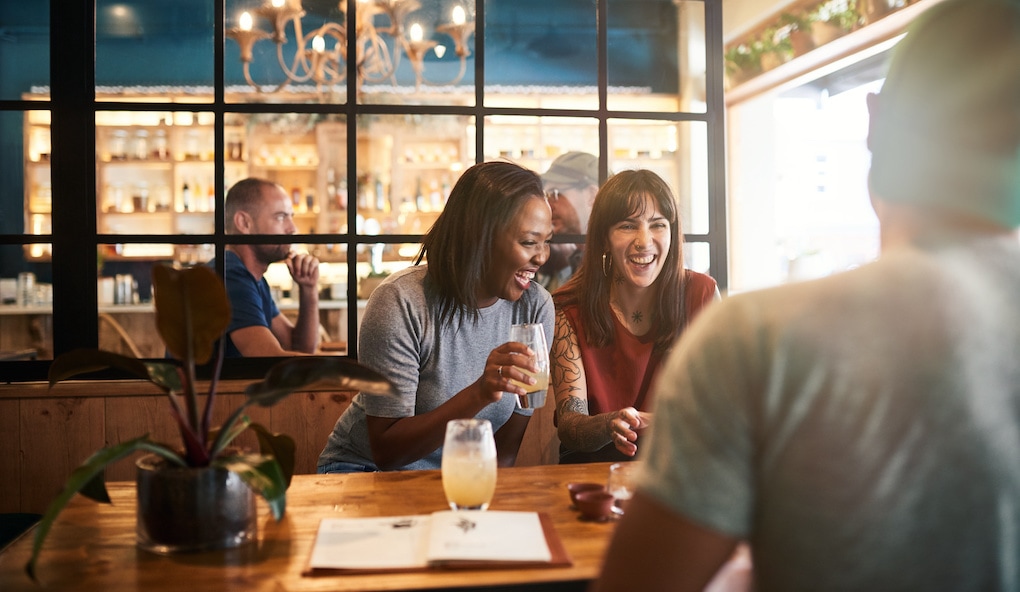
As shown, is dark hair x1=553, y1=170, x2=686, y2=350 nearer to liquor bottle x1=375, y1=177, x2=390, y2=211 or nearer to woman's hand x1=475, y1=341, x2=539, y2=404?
woman's hand x1=475, y1=341, x2=539, y2=404

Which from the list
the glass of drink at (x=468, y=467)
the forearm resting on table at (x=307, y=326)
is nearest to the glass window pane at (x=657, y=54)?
the forearm resting on table at (x=307, y=326)

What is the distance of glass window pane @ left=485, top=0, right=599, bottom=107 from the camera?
3188 millimetres

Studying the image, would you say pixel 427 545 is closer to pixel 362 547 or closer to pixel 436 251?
pixel 362 547

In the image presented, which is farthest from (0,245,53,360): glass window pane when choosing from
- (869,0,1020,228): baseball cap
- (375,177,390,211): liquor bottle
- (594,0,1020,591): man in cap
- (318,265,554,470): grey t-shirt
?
(869,0,1020,228): baseball cap

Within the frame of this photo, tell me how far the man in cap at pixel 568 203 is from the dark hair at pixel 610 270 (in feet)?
2.52

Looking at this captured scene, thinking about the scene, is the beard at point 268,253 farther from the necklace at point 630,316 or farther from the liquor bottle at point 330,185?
the necklace at point 630,316

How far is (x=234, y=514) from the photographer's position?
Answer: 1.30 metres

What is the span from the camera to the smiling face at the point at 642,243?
2.35 meters

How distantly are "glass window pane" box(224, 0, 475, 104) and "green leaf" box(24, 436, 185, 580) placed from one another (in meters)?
1.97

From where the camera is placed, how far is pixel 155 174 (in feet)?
11.1

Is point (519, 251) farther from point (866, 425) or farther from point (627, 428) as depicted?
point (866, 425)

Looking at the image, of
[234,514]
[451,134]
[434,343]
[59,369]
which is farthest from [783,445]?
[451,134]

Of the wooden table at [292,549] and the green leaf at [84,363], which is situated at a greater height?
the green leaf at [84,363]

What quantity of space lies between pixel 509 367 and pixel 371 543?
0.52m
